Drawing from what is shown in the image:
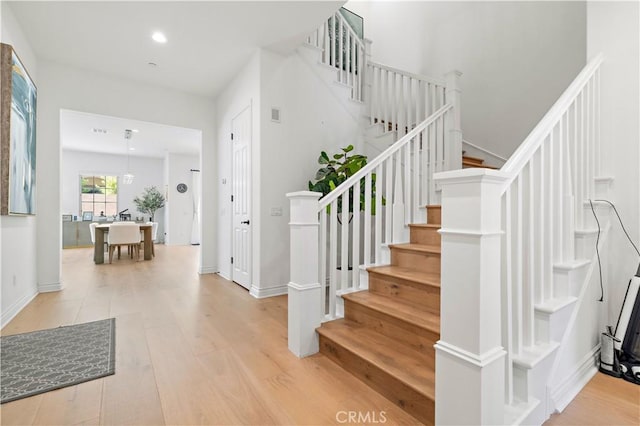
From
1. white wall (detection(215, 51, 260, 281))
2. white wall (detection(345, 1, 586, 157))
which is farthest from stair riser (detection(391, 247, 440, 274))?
white wall (detection(345, 1, 586, 157))

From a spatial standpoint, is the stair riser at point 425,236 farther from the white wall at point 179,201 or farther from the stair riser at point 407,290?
the white wall at point 179,201

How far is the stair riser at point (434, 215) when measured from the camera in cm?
270

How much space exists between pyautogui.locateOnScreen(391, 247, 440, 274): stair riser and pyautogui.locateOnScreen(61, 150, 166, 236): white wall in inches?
356

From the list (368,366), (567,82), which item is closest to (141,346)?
(368,366)

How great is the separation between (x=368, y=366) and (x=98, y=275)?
4582mm

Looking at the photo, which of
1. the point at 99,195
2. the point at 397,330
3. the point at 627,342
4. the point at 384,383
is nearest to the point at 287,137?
the point at 397,330

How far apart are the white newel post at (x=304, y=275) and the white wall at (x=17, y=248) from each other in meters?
2.50

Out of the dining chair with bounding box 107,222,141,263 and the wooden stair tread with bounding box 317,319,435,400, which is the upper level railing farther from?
the dining chair with bounding box 107,222,141,263

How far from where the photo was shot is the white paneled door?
3621mm

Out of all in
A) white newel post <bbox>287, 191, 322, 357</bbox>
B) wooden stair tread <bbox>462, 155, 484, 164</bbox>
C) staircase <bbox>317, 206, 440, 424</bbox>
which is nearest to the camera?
staircase <bbox>317, 206, 440, 424</bbox>

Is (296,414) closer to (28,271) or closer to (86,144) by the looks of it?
(28,271)

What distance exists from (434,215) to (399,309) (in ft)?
3.91

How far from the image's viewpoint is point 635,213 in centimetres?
183

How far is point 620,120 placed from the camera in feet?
6.17
